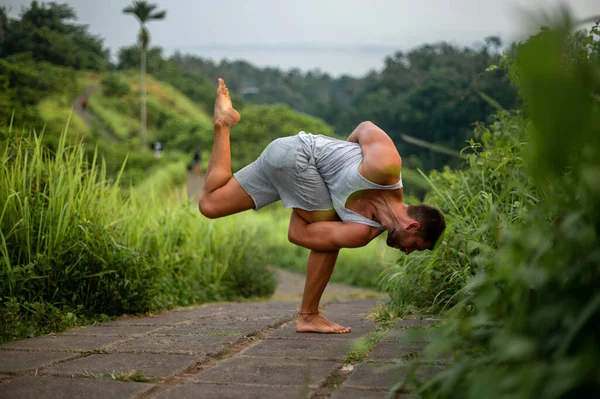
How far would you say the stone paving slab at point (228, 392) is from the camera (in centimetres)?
187

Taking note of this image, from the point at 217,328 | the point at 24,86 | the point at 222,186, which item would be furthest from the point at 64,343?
the point at 24,86

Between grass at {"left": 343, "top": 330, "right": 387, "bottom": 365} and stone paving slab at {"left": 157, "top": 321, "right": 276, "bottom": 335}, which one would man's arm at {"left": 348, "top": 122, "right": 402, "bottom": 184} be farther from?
stone paving slab at {"left": 157, "top": 321, "right": 276, "bottom": 335}

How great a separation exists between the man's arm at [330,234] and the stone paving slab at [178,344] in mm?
581

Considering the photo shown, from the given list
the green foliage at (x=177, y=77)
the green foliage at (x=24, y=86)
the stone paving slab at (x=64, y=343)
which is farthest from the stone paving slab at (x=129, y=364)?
the green foliage at (x=177, y=77)

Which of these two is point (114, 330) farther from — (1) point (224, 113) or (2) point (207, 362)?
(1) point (224, 113)

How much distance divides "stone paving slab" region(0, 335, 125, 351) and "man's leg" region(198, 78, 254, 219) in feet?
2.61

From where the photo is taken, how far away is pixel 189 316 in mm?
3779

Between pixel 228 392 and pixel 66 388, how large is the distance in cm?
53

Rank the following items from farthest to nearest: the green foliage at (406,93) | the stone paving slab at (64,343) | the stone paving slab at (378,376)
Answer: the green foliage at (406,93)
the stone paving slab at (64,343)
the stone paving slab at (378,376)

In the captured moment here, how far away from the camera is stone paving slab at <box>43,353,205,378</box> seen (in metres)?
2.19

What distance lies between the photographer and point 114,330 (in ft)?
10.3

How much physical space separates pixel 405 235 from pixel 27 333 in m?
1.86

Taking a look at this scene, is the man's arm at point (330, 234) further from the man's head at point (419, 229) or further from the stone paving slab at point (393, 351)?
the stone paving slab at point (393, 351)

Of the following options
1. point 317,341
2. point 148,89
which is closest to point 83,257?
point 317,341
